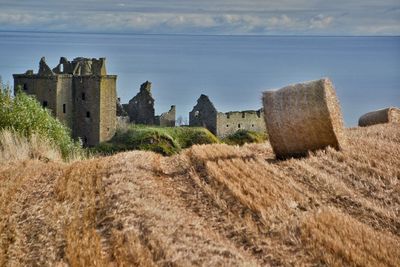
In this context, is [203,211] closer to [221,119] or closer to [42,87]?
[42,87]

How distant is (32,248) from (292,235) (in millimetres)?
2899

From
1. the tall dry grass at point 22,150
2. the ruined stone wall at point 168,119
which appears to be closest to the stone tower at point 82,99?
the ruined stone wall at point 168,119

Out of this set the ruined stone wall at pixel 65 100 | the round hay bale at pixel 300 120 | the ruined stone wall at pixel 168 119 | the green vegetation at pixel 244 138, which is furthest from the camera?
the ruined stone wall at pixel 168 119

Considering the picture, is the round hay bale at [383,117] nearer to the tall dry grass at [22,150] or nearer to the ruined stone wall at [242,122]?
the tall dry grass at [22,150]

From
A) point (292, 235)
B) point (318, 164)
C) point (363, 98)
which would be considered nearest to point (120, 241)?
point (292, 235)

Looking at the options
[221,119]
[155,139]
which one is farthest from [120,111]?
[155,139]

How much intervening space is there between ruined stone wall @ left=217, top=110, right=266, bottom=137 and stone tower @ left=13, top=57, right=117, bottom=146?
1071 centimetres

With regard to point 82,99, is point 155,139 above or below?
below

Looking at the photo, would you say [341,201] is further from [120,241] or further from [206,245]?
[120,241]

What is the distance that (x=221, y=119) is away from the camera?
72.1 m

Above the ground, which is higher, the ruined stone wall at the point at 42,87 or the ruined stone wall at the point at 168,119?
the ruined stone wall at the point at 42,87

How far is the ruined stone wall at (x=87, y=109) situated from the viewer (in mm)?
66750

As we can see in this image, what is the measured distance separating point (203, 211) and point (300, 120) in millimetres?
4680

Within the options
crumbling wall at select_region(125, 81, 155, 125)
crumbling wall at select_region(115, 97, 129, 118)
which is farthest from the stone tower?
→ crumbling wall at select_region(125, 81, 155, 125)
